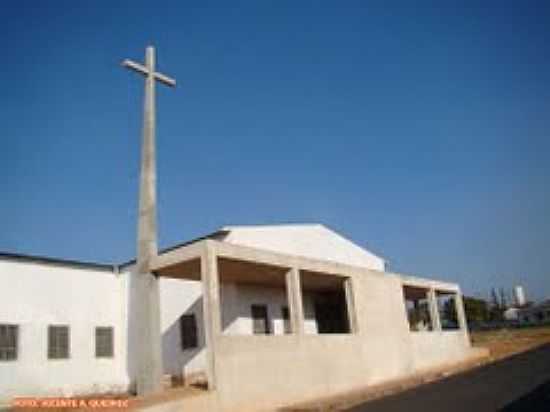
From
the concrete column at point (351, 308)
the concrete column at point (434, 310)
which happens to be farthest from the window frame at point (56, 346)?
the concrete column at point (434, 310)

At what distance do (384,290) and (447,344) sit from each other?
6.28 meters

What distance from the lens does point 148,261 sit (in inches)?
580

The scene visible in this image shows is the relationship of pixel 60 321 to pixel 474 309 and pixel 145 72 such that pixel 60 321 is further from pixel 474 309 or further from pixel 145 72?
pixel 474 309

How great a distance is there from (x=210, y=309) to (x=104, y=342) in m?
7.66

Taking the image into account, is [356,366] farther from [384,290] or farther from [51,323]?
[51,323]

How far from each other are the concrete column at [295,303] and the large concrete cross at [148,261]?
3633mm

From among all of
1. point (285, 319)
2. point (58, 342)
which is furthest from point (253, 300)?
point (58, 342)

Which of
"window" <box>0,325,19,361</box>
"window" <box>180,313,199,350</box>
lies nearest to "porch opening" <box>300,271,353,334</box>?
"window" <box>180,313,199,350</box>

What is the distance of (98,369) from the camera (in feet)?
57.8

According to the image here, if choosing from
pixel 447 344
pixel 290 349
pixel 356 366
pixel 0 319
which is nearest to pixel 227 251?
pixel 290 349

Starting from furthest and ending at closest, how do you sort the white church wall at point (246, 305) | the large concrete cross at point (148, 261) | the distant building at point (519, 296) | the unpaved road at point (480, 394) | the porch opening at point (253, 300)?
the distant building at point (519, 296)
the white church wall at point (246, 305)
the porch opening at point (253, 300)
the large concrete cross at point (148, 261)
the unpaved road at point (480, 394)

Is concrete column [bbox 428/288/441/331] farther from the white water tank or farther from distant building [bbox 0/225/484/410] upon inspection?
the white water tank

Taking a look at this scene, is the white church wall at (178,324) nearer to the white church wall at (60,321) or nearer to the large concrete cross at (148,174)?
the white church wall at (60,321)

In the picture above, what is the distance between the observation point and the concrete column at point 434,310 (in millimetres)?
23938
